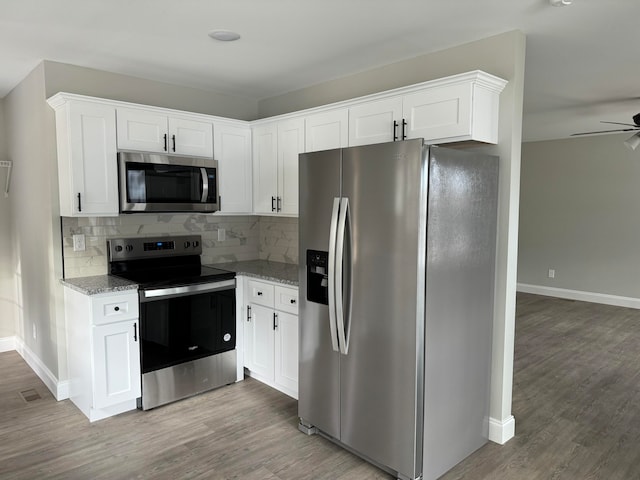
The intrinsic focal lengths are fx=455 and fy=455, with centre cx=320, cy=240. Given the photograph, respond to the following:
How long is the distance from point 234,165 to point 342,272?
1.91 meters

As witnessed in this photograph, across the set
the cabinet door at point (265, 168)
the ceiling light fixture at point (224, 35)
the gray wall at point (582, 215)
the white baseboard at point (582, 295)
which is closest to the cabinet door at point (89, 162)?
the ceiling light fixture at point (224, 35)

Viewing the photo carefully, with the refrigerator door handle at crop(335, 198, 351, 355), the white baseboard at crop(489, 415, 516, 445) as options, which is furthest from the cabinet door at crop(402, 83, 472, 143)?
the white baseboard at crop(489, 415, 516, 445)

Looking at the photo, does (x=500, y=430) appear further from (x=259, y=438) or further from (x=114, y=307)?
(x=114, y=307)

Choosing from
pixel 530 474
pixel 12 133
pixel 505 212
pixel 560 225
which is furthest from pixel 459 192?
pixel 560 225

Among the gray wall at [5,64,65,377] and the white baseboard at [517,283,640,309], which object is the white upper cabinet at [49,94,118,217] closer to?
the gray wall at [5,64,65,377]

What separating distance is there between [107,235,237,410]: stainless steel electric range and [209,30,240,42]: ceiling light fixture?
1687 mm

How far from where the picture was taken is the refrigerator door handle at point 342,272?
253 centimetres

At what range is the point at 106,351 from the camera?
3.04m

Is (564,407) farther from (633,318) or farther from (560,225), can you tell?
(560,225)

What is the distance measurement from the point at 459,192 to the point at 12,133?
3998 mm

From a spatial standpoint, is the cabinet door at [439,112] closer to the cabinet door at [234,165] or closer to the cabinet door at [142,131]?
the cabinet door at [234,165]

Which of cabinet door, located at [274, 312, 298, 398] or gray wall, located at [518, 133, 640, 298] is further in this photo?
gray wall, located at [518, 133, 640, 298]

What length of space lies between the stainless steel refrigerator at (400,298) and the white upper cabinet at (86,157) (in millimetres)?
1485

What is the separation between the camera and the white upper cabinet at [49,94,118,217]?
3139 millimetres
